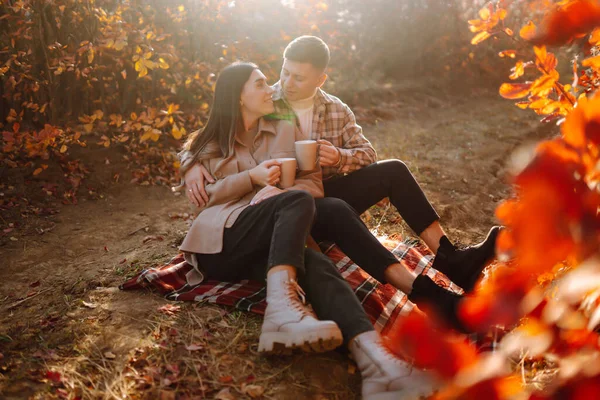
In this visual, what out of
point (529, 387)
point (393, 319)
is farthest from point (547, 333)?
point (393, 319)

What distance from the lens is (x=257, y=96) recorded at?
2.49 metres

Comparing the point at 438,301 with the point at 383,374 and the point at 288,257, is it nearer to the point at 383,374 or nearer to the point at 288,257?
the point at 383,374

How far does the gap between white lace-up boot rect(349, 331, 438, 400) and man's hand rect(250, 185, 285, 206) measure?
2.54 feet

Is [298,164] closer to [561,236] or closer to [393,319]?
[393,319]

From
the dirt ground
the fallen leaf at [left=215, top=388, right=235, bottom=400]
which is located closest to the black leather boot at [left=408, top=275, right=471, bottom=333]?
the dirt ground

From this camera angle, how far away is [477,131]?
6.49 m

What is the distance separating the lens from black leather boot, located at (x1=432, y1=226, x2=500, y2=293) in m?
2.21

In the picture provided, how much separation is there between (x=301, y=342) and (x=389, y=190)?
1194 millimetres

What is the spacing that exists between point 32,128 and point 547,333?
4.49 m

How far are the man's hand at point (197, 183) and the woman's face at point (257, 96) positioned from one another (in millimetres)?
401

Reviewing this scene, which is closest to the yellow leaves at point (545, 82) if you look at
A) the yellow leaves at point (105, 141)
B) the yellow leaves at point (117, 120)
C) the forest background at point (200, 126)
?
the forest background at point (200, 126)

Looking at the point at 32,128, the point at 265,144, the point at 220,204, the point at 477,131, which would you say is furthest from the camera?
the point at 477,131

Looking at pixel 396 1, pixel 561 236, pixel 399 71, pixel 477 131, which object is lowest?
pixel 477 131

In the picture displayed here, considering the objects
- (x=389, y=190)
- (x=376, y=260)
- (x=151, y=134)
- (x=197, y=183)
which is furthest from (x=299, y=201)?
(x=151, y=134)
